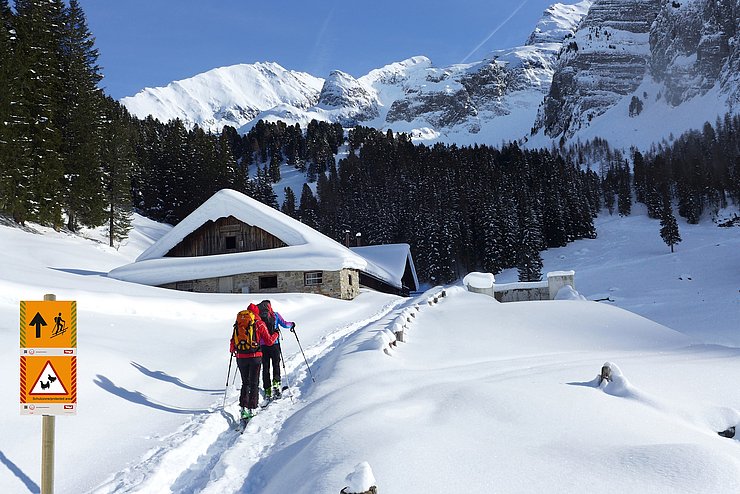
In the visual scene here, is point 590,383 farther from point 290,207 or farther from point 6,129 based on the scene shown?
point 290,207

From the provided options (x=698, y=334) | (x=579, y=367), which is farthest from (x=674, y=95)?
(x=579, y=367)

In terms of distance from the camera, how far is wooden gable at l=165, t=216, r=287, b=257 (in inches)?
997

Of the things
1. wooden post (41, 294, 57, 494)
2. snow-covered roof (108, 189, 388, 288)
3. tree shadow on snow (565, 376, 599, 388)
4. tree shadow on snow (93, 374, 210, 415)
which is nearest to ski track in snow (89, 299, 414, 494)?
tree shadow on snow (93, 374, 210, 415)

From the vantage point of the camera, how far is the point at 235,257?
2373 centimetres

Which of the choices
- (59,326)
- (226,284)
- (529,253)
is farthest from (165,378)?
(529,253)

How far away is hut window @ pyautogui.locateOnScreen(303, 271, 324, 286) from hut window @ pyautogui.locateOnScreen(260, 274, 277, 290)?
150cm

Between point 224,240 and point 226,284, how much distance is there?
261cm

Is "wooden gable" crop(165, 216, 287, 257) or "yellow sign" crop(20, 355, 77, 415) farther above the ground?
"wooden gable" crop(165, 216, 287, 257)

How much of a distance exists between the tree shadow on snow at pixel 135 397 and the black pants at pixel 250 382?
83cm

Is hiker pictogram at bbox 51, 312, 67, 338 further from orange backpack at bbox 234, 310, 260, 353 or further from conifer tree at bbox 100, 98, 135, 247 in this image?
conifer tree at bbox 100, 98, 135, 247

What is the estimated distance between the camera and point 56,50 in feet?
117

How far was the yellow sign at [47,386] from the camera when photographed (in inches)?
148

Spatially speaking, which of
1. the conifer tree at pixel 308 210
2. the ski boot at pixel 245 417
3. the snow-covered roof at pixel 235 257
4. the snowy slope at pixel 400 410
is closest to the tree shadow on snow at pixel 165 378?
the snowy slope at pixel 400 410

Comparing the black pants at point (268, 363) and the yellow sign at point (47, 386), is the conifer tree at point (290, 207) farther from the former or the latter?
the yellow sign at point (47, 386)
